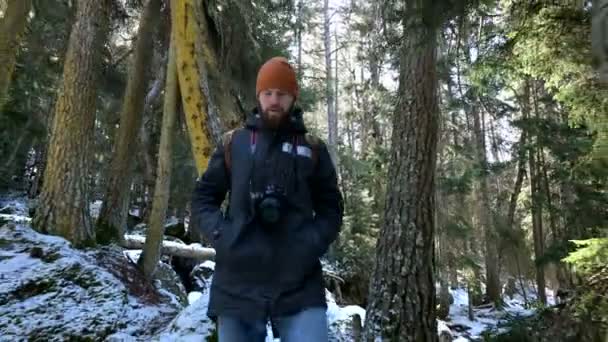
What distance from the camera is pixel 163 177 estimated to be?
697 centimetres

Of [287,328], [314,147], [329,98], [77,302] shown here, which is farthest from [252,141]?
[329,98]

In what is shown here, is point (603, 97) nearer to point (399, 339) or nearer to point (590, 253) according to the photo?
point (590, 253)

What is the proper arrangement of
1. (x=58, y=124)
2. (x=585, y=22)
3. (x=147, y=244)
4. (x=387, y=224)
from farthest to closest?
(x=147, y=244) → (x=58, y=124) → (x=387, y=224) → (x=585, y=22)

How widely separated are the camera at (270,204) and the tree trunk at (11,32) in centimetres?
699

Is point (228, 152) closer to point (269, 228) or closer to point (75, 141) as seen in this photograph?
point (269, 228)

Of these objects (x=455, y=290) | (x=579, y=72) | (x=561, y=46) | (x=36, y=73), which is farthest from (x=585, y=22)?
(x=455, y=290)

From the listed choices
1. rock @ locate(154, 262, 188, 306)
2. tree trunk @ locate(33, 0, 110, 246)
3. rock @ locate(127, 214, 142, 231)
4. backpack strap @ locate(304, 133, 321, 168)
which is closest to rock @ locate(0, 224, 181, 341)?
tree trunk @ locate(33, 0, 110, 246)

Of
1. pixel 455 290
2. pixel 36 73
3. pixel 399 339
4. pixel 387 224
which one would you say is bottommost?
pixel 455 290

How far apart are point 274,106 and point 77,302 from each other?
443cm

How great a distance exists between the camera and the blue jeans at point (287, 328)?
1974 mm

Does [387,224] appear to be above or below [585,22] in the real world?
below

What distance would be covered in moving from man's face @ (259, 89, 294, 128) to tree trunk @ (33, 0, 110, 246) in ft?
18.0

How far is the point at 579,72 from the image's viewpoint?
5484 millimetres

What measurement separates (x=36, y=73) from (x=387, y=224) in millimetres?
9662
